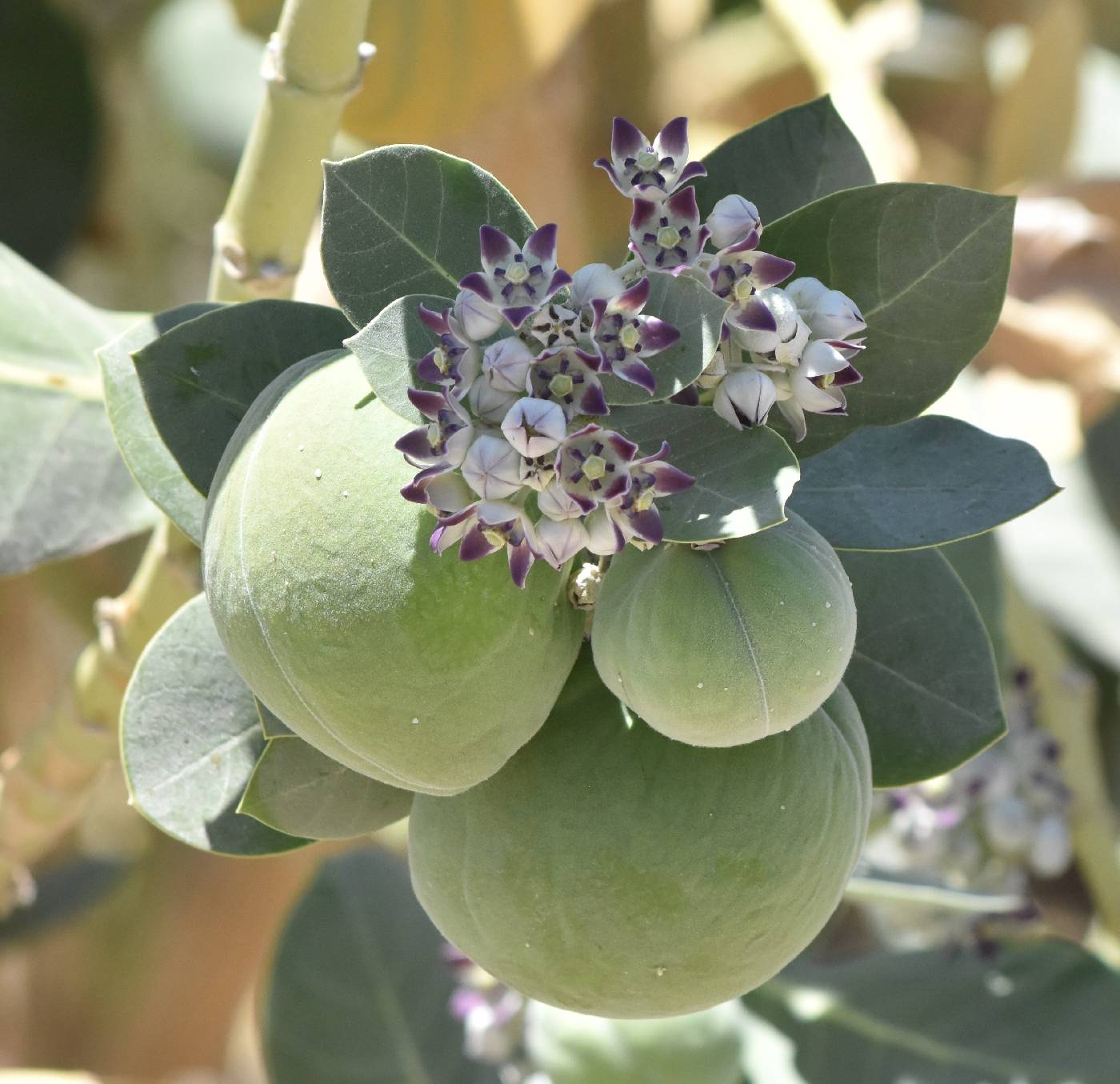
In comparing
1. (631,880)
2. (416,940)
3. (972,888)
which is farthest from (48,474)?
(972,888)

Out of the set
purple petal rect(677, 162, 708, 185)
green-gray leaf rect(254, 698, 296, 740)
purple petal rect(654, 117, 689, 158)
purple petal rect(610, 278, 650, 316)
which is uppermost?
purple petal rect(654, 117, 689, 158)

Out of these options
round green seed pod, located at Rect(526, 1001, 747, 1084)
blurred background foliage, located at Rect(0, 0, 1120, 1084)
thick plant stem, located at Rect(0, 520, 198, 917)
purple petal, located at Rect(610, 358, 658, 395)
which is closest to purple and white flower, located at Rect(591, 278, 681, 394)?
purple petal, located at Rect(610, 358, 658, 395)

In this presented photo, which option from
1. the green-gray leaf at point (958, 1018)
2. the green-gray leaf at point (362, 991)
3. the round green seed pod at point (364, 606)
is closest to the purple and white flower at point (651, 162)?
the round green seed pod at point (364, 606)

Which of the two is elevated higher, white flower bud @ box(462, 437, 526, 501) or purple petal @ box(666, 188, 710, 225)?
purple petal @ box(666, 188, 710, 225)

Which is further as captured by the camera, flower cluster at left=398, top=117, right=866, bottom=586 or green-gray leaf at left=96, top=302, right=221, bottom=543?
green-gray leaf at left=96, top=302, right=221, bottom=543

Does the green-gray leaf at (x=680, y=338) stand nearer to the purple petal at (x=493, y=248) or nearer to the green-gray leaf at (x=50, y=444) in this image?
the purple petal at (x=493, y=248)

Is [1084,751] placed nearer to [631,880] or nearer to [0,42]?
[631,880]

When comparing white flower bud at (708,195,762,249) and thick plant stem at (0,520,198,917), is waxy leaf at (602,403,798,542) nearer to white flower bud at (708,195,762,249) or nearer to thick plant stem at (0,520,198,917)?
white flower bud at (708,195,762,249)
